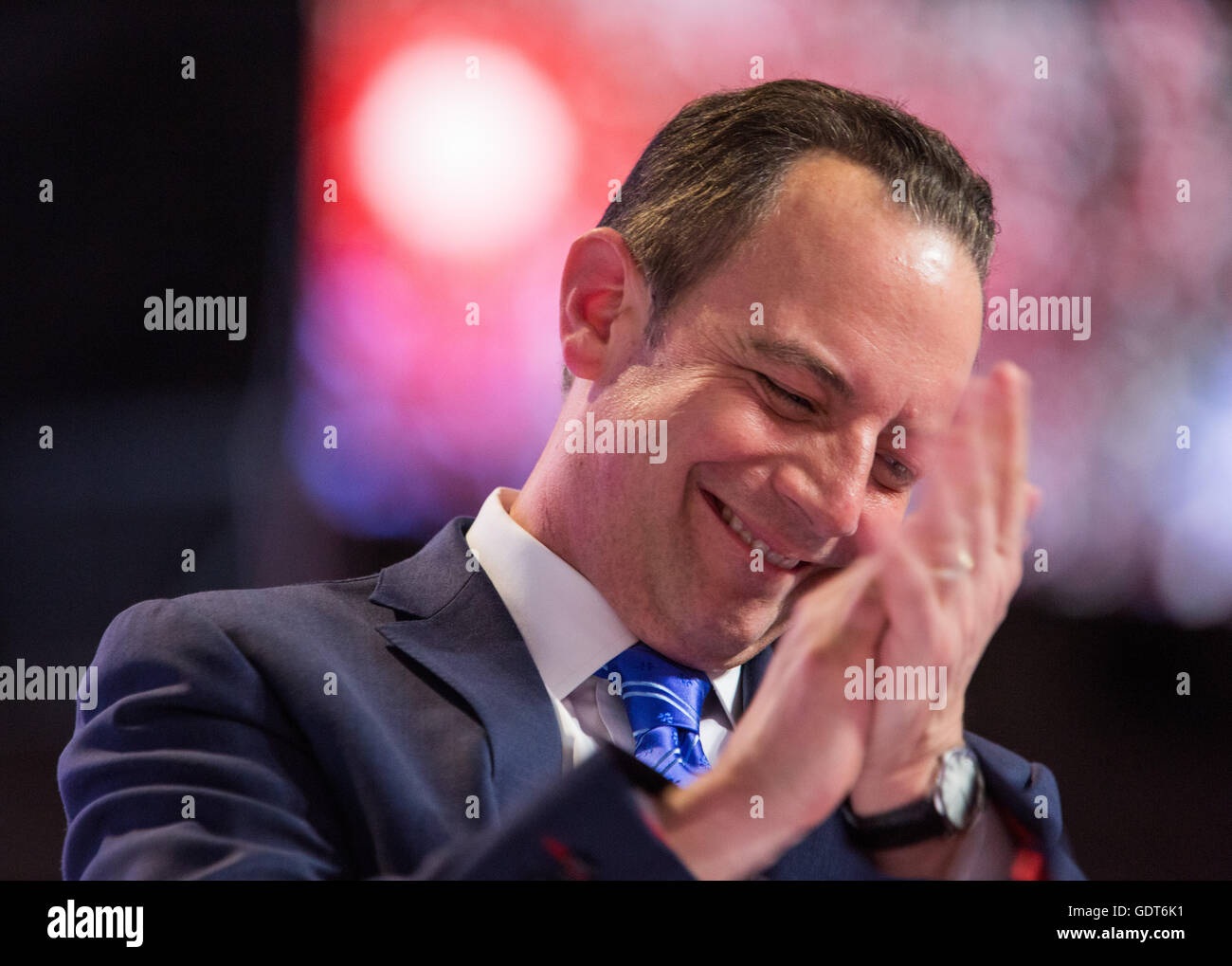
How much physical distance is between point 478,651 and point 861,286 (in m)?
0.83

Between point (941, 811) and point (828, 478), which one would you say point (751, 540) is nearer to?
point (828, 478)

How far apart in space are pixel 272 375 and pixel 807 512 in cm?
95

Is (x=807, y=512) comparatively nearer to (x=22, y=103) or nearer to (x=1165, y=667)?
(x=1165, y=667)

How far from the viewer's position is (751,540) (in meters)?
2.00

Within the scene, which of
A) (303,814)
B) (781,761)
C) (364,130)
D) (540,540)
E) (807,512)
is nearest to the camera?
(781,761)

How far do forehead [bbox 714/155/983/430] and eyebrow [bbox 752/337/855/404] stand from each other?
0.04 ft

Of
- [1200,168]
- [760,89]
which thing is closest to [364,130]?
[760,89]

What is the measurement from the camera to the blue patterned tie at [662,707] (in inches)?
75.8

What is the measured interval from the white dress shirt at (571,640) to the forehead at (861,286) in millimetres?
491

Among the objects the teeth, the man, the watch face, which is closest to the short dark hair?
the man

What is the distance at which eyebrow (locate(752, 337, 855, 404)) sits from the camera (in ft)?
6.31

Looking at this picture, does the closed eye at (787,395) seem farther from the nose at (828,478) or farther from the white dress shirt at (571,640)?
the white dress shirt at (571,640)

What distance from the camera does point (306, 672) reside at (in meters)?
1.79

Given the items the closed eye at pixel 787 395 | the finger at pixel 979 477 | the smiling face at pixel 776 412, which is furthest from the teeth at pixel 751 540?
the finger at pixel 979 477
